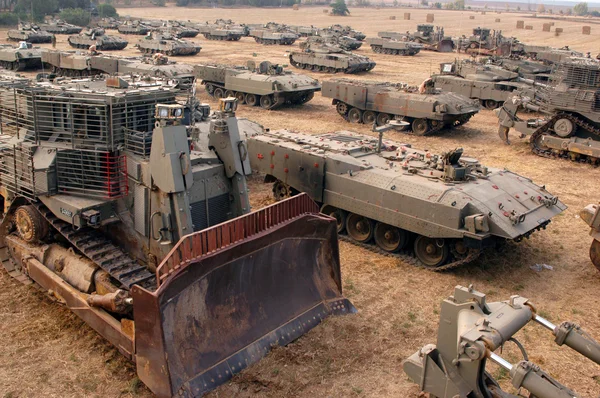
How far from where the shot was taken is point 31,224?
9367mm

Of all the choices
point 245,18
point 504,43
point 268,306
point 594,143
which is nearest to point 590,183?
point 594,143

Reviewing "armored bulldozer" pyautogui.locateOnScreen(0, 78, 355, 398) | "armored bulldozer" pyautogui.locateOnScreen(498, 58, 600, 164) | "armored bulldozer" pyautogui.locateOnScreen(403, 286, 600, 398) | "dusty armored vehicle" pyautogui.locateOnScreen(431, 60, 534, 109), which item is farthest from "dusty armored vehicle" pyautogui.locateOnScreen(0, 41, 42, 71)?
"armored bulldozer" pyautogui.locateOnScreen(403, 286, 600, 398)

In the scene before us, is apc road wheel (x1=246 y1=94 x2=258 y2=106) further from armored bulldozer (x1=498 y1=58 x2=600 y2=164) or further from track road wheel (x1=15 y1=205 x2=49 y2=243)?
track road wheel (x1=15 y1=205 x2=49 y2=243)

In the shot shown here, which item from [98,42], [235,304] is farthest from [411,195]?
[98,42]

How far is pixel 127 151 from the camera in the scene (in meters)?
8.97

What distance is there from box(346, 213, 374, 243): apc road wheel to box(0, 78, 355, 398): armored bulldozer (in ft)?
11.1

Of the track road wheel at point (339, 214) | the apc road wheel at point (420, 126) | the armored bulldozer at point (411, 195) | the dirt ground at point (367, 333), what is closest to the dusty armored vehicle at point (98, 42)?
the apc road wheel at point (420, 126)

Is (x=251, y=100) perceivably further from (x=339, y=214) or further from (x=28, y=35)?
(x=28, y=35)

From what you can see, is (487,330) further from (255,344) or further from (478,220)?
(478,220)

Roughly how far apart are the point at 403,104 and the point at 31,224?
15.4 metres

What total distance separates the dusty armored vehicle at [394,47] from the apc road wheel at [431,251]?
38.6 meters

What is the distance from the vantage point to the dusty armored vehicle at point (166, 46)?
41.7 meters

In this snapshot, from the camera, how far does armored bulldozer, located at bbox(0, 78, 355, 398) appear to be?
7336 mm

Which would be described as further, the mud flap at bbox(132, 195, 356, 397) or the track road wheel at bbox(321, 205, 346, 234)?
the track road wheel at bbox(321, 205, 346, 234)
